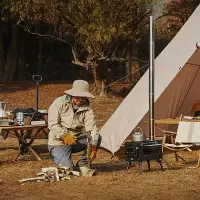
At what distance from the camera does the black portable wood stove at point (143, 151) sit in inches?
276

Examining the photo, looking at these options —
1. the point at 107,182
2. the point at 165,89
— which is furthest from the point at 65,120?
the point at 165,89

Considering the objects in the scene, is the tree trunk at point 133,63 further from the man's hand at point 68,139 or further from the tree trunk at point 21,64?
the man's hand at point 68,139

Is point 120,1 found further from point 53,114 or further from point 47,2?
point 53,114

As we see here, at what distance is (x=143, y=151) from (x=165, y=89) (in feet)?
7.41

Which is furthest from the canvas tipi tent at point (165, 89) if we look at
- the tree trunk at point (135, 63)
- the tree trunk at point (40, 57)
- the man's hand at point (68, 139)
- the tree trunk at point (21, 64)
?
the tree trunk at point (40, 57)

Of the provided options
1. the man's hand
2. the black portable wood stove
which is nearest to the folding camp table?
the man's hand

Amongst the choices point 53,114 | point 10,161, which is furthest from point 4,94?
point 53,114

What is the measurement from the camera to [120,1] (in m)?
16.0

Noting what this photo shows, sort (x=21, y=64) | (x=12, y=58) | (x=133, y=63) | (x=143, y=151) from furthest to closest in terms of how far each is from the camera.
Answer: (x=21, y=64) → (x=12, y=58) → (x=133, y=63) → (x=143, y=151)

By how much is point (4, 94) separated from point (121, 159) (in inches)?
478

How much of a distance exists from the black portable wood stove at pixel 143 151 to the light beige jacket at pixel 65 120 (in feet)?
1.54

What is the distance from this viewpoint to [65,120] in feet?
23.3

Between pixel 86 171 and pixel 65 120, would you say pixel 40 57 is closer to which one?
pixel 65 120

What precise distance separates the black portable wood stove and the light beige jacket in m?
0.47
